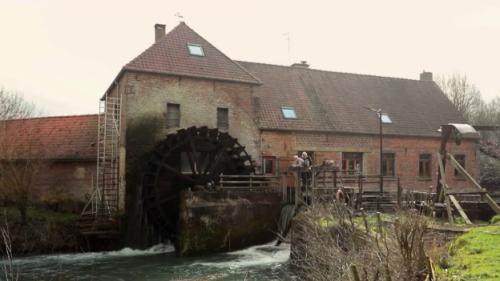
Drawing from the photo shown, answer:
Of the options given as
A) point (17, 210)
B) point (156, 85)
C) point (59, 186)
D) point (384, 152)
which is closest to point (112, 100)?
point (156, 85)

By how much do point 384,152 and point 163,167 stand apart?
1089cm

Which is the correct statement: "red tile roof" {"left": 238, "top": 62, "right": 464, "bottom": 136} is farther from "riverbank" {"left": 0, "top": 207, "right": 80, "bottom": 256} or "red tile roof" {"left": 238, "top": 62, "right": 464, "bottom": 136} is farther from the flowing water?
"riverbank" {"left": 0, "top": 207, "right": 80, "bottom": 256}

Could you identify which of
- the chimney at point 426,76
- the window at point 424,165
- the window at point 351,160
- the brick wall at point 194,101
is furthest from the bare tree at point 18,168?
the chimney at point 426,76

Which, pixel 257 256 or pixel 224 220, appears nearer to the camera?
pixel 257 256

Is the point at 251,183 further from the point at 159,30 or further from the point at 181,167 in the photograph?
the point at 159,30

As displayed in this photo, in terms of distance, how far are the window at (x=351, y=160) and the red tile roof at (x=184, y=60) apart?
5481mm

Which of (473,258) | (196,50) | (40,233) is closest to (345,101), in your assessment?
(196,50)

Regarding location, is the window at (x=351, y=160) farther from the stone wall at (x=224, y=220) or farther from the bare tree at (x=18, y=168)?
the bare tree at (x=18, y=168)

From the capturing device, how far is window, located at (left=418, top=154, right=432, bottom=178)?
23647 millimetres

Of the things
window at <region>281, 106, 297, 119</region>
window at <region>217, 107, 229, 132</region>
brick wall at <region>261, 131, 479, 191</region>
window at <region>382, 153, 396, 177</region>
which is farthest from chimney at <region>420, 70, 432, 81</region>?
window at <region>217, 107, 229, 132</region>

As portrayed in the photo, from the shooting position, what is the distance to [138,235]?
16562 millimetres

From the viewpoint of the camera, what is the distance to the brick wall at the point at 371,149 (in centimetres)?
2052

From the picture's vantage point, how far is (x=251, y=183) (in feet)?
55.6

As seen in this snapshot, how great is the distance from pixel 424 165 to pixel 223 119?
34.9 feet
